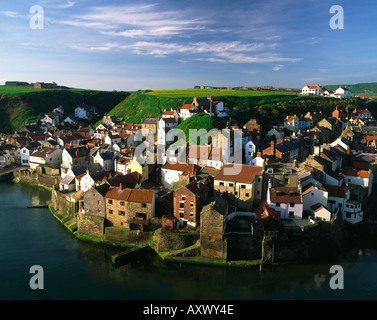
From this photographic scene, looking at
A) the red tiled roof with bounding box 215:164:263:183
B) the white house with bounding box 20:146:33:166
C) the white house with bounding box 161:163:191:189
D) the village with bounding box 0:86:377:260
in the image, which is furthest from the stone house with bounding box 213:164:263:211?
the white house with bounding box 20:146:33:166

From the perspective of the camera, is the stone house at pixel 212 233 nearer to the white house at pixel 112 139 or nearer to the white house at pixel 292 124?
the white house at pixel 112 139

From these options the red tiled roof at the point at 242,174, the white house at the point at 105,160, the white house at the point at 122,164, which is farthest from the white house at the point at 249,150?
the white house at the point at 105,160

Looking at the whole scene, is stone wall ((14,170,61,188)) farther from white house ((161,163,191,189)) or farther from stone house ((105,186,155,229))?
stone house ((105,186,155,229))

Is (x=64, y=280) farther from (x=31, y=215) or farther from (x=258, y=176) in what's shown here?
(x=258, y=176)

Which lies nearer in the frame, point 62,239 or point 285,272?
point 285,272

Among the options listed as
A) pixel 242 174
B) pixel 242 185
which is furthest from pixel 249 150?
pixel 242 185
